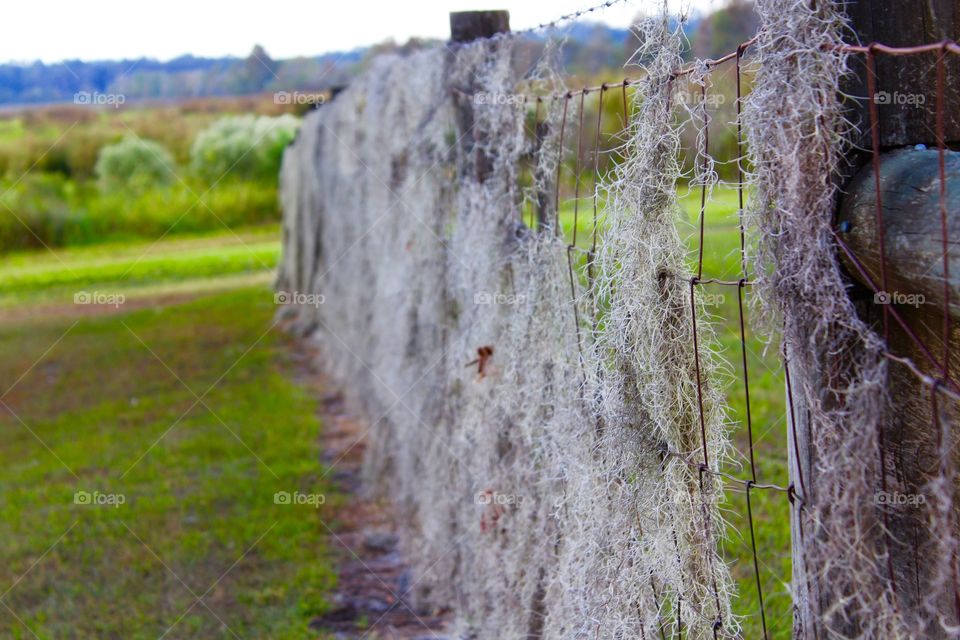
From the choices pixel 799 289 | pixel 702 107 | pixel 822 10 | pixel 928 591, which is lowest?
pixel 928 591

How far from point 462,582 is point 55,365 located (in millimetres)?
8897

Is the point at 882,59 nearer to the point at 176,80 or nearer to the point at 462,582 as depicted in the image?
the point at 462,582

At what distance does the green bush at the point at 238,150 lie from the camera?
23844mm

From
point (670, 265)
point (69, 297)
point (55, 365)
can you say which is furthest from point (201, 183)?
point (670, 265)

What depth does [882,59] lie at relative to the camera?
1.42 metres
